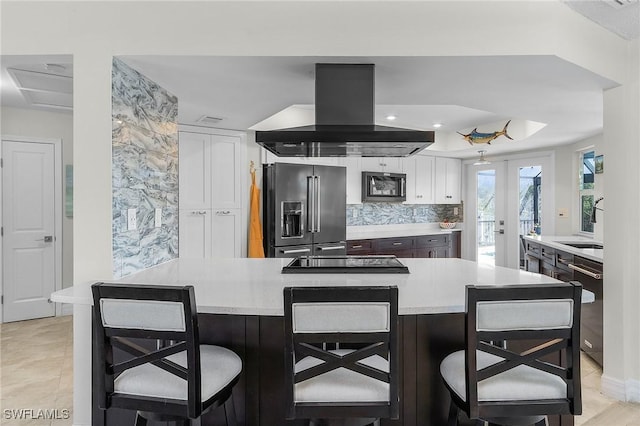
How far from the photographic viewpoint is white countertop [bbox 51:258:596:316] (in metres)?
1.58

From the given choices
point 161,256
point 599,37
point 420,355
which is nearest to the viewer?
point 420,355

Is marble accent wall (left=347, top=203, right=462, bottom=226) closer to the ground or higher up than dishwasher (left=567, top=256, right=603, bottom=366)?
higher up

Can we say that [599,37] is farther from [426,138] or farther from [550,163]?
[550,163]

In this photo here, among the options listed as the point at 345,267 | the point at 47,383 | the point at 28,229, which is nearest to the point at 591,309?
the point at 345,267

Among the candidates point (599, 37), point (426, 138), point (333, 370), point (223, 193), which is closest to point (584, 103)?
point (599, 37)

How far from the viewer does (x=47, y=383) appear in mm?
2832

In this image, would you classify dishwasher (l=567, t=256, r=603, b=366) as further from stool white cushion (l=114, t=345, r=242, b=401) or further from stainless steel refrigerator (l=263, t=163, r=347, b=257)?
stool white cushion (l=114, t=345, r=242, b=401)

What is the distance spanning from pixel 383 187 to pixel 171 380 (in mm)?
4715

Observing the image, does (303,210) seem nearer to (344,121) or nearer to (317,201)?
(317,201)

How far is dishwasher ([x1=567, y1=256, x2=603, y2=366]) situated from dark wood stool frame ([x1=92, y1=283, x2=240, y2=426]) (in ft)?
9.55

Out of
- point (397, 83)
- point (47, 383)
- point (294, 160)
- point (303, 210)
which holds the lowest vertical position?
point (47, 383)

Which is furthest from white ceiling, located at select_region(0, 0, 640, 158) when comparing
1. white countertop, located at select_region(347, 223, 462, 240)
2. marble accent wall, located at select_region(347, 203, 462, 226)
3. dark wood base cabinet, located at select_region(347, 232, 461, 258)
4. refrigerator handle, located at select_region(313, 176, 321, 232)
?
marble accent wall, located at select_region(347, 203, 462, 226)

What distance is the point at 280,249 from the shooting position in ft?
14.3

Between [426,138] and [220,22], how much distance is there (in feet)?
4.32
